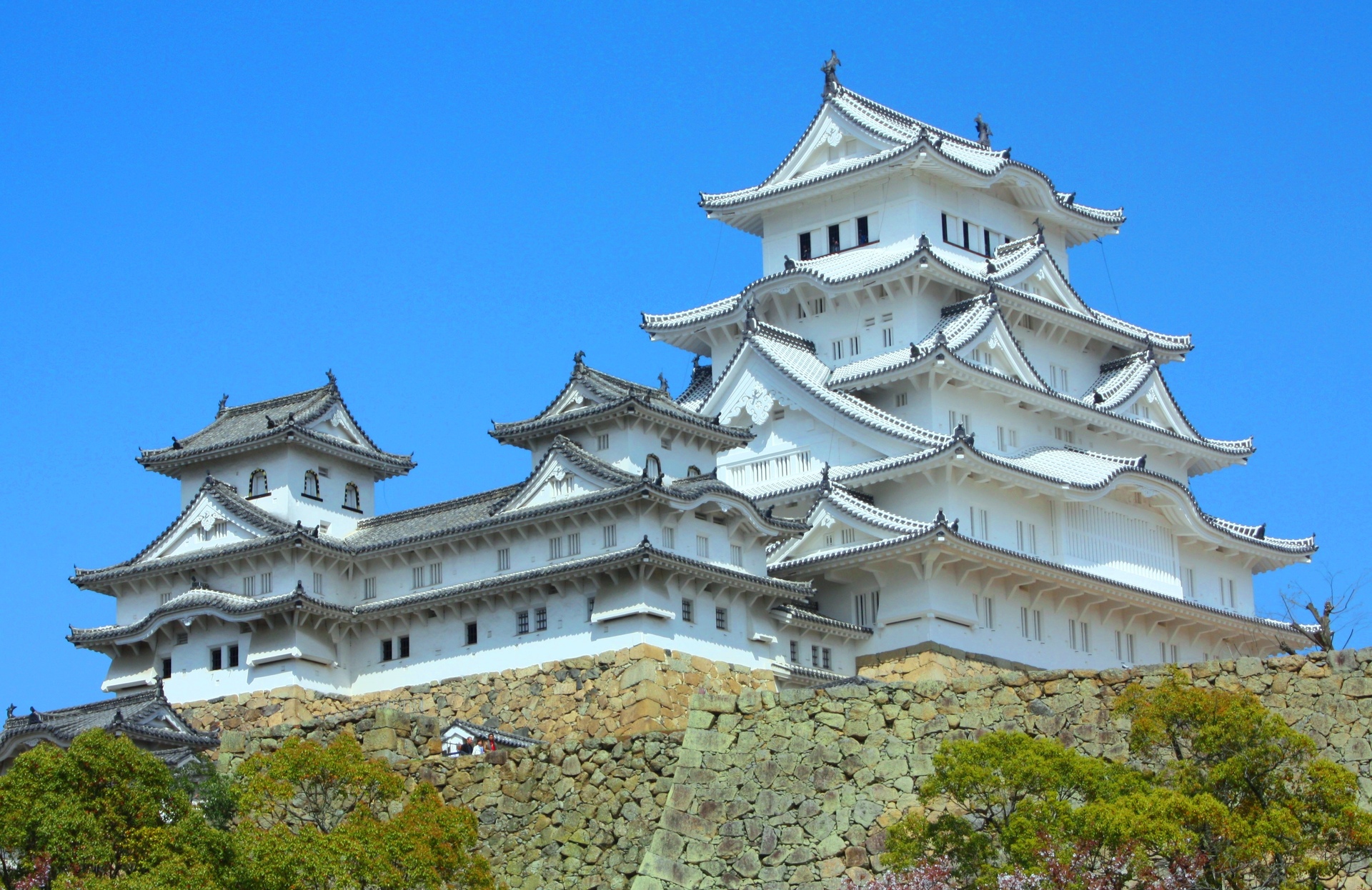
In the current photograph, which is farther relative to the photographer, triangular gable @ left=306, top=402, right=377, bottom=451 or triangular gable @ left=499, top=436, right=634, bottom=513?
triangular gable @ left=306, top=402, right=377, bottom=451

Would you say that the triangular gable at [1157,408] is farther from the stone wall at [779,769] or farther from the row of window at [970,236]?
the stone wall at [779,769]

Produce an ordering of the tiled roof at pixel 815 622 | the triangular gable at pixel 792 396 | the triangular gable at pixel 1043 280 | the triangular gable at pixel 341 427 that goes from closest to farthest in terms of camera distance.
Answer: the tiled roof at pixel 815 622 → the triangular gable at pixel 341 427 → the triangular gable at pixel 792 396 → the triangular gable at pixel 1043 280

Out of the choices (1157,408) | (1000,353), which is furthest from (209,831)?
(1157,408)

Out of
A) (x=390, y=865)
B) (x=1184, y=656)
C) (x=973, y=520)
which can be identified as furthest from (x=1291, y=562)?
(x=390, y=865)

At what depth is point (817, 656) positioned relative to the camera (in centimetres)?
5138

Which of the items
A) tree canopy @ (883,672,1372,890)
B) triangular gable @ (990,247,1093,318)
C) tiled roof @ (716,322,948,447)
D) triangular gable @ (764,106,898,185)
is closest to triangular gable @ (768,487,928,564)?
tiled roof @ (716,322,948,447)

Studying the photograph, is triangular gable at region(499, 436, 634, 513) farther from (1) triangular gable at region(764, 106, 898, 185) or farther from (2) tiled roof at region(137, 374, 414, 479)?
(1) triangular gable at region(764, 106, 898, 185)

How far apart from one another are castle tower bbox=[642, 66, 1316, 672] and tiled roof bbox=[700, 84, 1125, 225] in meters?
0.09

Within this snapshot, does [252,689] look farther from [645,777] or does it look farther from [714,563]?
[645,777]

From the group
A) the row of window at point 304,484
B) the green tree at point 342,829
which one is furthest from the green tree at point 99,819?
the row of window at point 304,484

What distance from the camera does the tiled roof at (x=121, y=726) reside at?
141ft

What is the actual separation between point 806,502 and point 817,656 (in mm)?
4810

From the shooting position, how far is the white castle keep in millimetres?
49312

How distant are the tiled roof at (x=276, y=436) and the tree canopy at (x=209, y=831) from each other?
68.0 feet
